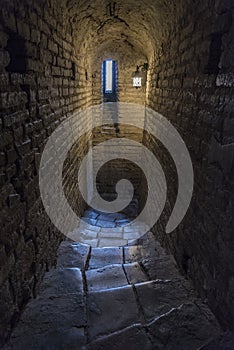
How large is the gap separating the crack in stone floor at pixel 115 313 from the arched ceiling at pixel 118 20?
2.79 m

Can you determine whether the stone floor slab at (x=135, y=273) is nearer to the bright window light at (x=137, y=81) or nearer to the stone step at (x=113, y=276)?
the stone step at (x=113, y=276)

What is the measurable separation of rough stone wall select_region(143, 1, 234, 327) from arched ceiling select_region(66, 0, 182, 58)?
0.56 meters

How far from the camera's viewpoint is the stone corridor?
173 centimetres

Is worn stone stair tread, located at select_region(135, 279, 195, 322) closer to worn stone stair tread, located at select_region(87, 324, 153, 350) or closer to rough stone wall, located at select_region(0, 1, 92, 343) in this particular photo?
worn stone stair tread, located at select_region(87, 324, 153, 350)

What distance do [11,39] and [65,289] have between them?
211cm

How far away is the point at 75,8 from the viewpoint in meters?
3.22

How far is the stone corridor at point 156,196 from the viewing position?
1.73m

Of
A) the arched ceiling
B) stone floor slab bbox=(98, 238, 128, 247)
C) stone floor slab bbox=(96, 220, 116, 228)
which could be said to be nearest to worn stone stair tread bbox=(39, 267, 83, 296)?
stone floor slab bbox=(98, 238, 128, 247)

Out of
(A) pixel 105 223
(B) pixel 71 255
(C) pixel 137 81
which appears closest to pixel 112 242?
(A) pixel 105 223

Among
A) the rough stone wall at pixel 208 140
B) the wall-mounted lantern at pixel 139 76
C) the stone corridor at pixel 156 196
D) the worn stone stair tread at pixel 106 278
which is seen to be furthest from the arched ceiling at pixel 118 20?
the worn stone stair tread at pixel 106 278

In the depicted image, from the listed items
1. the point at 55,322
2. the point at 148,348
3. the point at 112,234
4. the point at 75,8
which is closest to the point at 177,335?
the point at 148,348

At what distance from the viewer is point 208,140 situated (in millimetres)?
2014

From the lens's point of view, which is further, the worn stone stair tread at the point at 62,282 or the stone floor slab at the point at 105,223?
the stone floor slab at the point at 105,223

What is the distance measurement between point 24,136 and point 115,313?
153 cm
